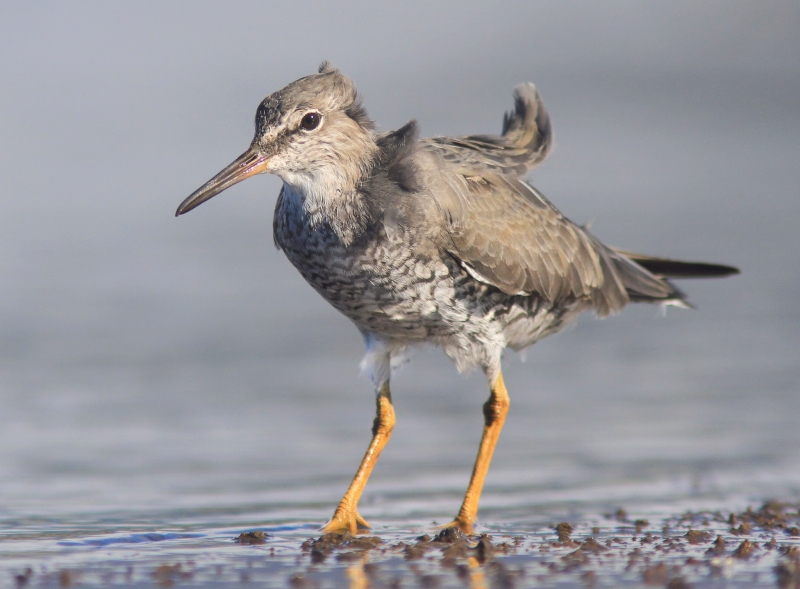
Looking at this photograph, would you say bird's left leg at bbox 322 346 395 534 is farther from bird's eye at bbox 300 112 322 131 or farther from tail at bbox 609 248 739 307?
tail at bbox 609 248 739 307

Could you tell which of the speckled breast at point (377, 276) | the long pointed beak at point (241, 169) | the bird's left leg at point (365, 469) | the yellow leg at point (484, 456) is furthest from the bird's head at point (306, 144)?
the yellow leg at point (484, 456)

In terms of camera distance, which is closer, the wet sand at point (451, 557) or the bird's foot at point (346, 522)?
the wet sand at point (451, 557)

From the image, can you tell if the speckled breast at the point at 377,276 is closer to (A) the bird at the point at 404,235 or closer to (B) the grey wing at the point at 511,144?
(A) the bird at the point at 404,235

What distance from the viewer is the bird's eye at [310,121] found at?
6734 mm

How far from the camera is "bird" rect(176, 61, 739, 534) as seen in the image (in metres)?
6.68

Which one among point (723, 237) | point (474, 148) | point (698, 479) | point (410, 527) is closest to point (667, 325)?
point (723, 237)

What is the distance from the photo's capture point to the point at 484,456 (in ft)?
24.3

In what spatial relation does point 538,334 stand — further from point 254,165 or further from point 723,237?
point 723,237

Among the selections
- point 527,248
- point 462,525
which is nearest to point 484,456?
point 462,525

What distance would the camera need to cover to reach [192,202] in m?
6.77

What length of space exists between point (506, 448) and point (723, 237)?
8107 mm

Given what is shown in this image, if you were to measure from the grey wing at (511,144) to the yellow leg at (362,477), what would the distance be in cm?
164

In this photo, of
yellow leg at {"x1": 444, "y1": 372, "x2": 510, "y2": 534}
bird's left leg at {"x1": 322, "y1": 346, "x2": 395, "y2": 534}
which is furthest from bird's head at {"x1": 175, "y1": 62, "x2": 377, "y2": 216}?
yellow leg at {"x1": 444, "y1": 372, "x2": 510, "y2": 534}

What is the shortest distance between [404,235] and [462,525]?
1804 millimetres
